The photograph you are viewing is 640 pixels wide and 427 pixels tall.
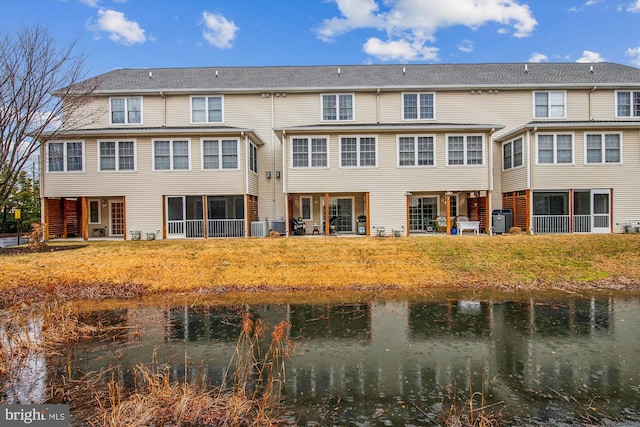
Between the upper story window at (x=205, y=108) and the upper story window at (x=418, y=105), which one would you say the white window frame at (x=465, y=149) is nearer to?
the upper story window at (x=418, y=105)

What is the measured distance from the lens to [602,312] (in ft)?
31.4

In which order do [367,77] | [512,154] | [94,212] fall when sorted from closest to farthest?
[512,154] → [94,212] → [367,77]

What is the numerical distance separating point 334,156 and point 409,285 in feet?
29.3

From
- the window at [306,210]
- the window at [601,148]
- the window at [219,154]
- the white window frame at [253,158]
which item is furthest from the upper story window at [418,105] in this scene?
the window at [219,154]

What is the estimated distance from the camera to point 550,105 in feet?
72.2

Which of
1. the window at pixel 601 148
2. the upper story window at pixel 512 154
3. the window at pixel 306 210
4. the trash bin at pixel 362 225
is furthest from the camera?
the window at pixel 306 210

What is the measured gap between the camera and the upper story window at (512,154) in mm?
19922

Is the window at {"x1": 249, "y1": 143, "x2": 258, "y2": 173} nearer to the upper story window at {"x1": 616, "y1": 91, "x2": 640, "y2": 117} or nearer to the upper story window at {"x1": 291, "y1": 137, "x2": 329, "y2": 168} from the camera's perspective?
the upper story window at {"x1": 291, "y1": 137, "x2": 329, "y2": 168}

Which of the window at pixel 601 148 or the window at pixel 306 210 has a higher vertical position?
the window at pixel 601 148

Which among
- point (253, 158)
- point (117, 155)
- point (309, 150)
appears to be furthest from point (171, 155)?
point (309, 150)

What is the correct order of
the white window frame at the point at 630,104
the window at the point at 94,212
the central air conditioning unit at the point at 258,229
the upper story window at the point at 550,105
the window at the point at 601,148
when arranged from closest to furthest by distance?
the central air conditioning unit at the point at 258,229 → the window at the point at 601,148 → the window at the point at 94,212 → the upper story window at the point at 550,105 → the white window frame at the point at 630,104

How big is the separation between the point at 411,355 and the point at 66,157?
19382 mm

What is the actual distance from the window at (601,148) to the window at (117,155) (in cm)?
2256

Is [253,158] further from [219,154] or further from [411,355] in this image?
[411,355]
